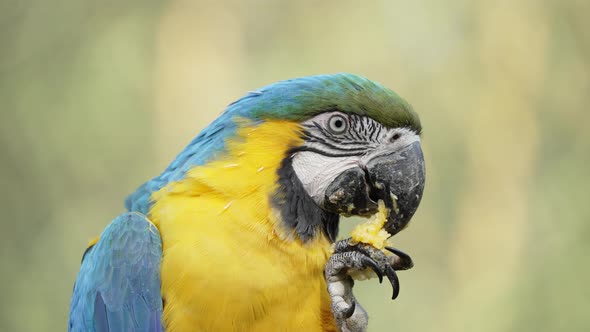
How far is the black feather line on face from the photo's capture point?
6.72 feet

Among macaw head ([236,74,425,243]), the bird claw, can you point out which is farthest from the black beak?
the bird claw

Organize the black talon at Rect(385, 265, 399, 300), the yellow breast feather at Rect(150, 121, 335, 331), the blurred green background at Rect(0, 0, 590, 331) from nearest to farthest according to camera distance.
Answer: the yellow breast feather at Rect(150, 121, 335, 331) → the black talon at Rect(385, 265, 399, 300) → the blurred green background at Rect(0, 0, 590, 331)

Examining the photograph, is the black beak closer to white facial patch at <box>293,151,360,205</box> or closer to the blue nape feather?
white facial patch at <box>293,151,360,205</box>

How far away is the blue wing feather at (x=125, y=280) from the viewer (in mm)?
1964

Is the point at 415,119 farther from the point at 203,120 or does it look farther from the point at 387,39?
the point at 387,39

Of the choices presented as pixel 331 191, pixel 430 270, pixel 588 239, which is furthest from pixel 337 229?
pixel 588 239

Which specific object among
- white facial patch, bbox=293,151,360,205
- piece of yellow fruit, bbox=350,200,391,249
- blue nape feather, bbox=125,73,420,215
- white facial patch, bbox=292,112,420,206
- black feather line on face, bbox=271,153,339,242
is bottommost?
piece of yellow fruit, bbox=350,200,391,249

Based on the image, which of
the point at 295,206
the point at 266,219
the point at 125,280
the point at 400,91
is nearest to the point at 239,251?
the point at 266,219

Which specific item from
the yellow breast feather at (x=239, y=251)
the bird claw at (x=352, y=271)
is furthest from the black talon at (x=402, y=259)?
the yellow breast feather at (x=239, y=251)

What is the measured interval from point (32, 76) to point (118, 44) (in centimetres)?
61

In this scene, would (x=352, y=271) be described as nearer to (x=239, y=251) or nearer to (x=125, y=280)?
(x=239, y=251)

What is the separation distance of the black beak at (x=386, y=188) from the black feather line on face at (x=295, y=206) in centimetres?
6

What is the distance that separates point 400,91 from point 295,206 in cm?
312

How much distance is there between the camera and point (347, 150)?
7.04 ft
